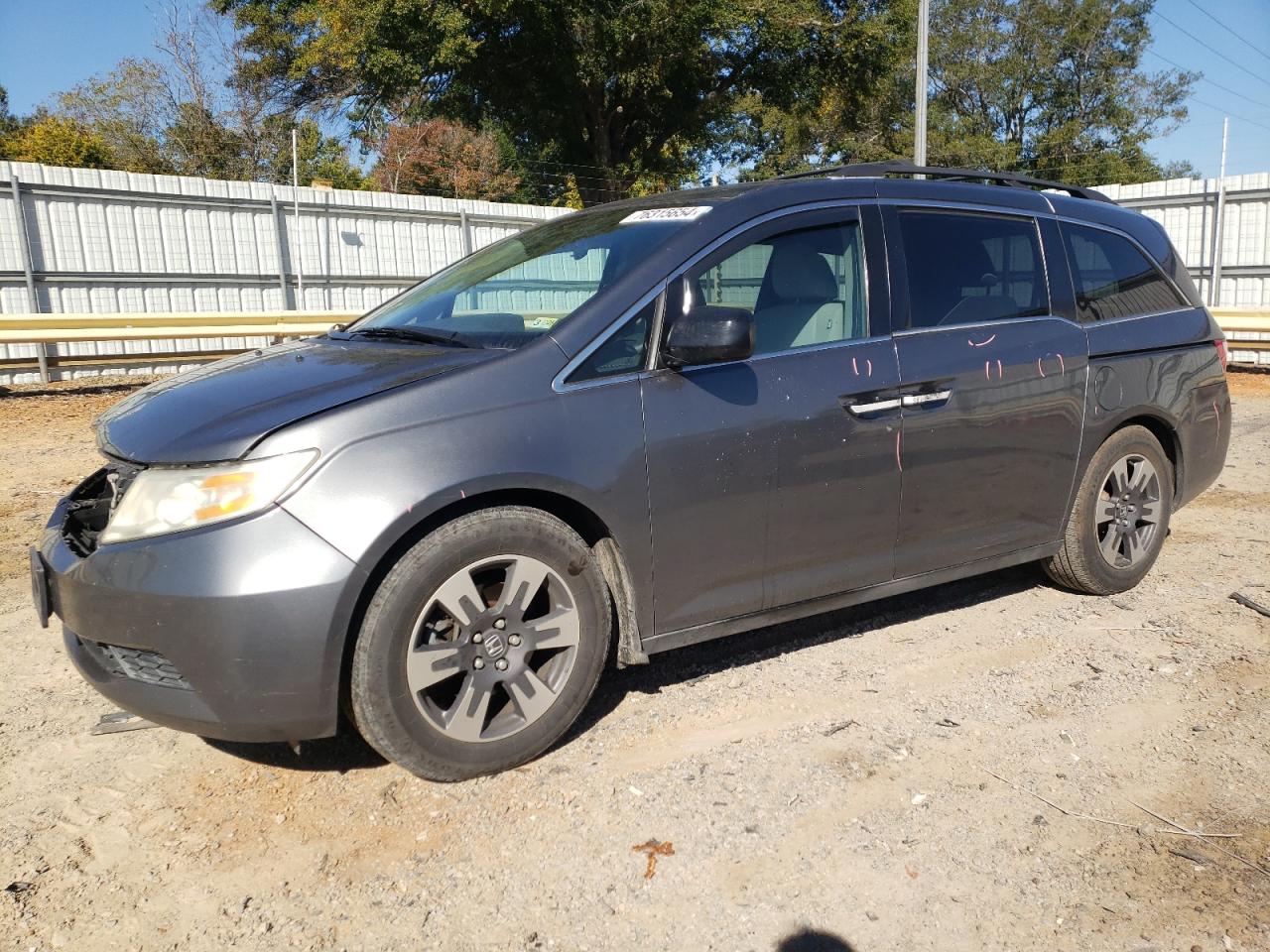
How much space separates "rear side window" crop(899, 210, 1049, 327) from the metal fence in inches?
436

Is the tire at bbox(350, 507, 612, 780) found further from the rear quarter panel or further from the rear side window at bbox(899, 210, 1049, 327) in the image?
the rear quarter panel

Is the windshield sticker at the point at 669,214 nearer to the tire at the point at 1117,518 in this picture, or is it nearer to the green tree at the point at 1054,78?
the tire at the point at 1117,518

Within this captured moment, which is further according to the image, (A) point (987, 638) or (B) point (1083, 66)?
(B) point (1083, 66)

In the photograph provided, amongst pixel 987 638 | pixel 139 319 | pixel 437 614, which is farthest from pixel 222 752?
pixel 139 319

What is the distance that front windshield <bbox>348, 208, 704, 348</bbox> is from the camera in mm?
3312

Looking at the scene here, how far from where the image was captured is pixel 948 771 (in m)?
3.00

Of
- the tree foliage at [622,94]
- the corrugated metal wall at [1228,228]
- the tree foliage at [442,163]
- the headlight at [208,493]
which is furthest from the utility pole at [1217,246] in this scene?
the tree foliage at [442,163]

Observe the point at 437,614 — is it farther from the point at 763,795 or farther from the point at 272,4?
the point at 272,4

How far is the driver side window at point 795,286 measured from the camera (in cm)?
341

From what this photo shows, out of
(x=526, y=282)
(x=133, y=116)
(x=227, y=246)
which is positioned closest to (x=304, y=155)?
(x=133, y=116)

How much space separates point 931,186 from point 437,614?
2.60m

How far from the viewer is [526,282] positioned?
3.74m

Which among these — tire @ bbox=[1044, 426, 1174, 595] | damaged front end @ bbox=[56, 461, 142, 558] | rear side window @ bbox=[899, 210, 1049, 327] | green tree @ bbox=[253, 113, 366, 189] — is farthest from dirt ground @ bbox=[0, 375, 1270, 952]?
green tree @ bbox=[253, 113, 366, 189]

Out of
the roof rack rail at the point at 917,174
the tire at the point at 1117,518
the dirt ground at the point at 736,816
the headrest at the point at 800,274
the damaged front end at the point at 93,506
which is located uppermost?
the roof rack rail at the point at 917,174
